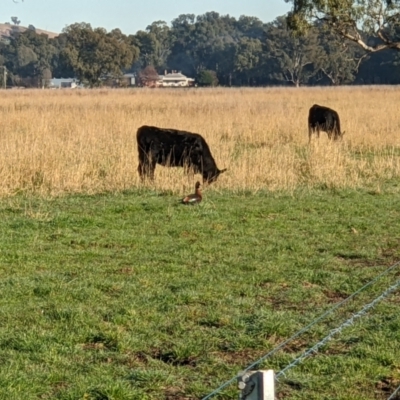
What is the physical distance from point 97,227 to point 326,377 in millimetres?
5801

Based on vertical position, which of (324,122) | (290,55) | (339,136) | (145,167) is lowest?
(145,167)

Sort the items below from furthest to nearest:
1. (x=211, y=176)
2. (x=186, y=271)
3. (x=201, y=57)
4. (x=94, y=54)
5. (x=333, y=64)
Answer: (x=201, y=57), (x=333, y=64), (x=94, y=54), (x=211, y=176), (x=186, y=271)

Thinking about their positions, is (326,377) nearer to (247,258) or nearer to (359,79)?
(247,258)

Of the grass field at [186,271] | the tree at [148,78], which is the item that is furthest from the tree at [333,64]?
the grass field at [186,271]

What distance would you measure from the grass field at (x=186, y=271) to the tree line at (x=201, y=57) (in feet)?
117

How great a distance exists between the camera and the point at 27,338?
19.3 ft

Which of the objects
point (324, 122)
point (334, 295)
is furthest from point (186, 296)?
point (324, 122)

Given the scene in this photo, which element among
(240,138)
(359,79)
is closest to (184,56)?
(359,79)

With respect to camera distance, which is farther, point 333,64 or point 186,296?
point 333,64

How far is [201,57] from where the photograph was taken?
126 m

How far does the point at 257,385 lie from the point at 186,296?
4.60 metres

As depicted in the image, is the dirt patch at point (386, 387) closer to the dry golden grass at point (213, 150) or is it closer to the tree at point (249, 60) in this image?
the dry golden grass at point (213, 150)

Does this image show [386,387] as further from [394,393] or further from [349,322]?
[349,322]

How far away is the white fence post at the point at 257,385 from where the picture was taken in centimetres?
251
